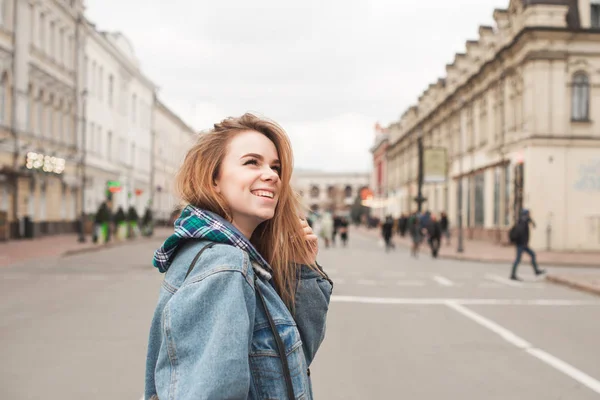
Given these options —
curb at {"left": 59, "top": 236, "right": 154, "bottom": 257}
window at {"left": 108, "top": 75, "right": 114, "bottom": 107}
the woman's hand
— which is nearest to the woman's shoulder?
the woman's hand

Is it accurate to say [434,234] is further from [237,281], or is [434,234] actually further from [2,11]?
[237,281]

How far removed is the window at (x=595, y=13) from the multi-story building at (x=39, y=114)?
27582mm

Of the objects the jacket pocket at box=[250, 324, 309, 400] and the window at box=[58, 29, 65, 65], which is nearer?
the jacket pocket at box=[250, 324, 309, 400]

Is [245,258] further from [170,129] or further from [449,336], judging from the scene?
[170,129]

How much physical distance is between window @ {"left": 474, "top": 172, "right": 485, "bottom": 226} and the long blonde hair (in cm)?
4080

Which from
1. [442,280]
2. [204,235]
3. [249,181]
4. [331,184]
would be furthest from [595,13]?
[331,184]

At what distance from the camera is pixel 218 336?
1.73 meters

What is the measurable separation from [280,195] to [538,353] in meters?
6.37

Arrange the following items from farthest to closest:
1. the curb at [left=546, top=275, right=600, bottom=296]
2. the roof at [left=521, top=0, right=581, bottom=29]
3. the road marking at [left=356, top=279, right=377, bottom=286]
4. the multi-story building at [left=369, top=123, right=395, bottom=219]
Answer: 1. the multi-story building at [left=369, top=123, right=395, bottom=219]
2. the roof at [left=521, top=0, right=581, bottom=29]
3. the road marking at [left=356, top=279, right=377, bottom=286]
4. the curb at [left=546, top=275, right=600, bottom=296]

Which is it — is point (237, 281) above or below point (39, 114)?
below

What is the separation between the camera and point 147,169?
2680 inches

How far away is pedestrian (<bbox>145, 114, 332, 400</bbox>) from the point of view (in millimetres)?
1754

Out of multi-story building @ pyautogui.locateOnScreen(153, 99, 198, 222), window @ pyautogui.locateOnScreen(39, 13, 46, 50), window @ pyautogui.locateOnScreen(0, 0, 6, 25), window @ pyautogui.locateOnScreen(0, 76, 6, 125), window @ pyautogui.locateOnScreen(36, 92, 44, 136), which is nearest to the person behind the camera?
window @ pyautogui.locateOnScreen(0, 0, 6, 25)

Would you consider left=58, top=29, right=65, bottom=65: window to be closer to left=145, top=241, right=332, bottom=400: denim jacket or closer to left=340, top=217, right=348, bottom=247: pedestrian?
left=340, top=217, right=348, bottom=247: pedestrian
